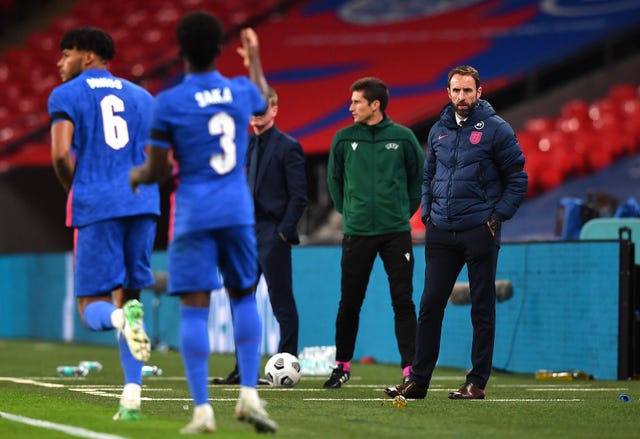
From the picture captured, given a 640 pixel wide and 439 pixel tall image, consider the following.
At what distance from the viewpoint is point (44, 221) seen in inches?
772

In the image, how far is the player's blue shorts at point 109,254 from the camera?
6.58 metres

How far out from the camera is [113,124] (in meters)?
6.73

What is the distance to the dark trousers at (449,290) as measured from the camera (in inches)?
316

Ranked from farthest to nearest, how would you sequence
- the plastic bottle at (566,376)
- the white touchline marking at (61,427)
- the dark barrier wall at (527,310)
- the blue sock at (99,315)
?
the dark barrier wall at (527,310) < the plastic bottle at (566,376) < the blue sock at (99,315) < the white touchline marking at (61,427)

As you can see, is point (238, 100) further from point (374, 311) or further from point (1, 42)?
point (1, 42)

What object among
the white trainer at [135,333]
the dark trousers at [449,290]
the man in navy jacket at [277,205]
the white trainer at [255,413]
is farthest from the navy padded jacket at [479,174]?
the white trainer at [135,333]

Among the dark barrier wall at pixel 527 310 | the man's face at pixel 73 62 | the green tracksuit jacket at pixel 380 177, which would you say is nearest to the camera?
the man's face at pixel 73 62

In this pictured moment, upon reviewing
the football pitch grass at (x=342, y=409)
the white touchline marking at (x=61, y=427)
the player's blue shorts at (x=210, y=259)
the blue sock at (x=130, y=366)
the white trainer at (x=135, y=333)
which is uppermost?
the player's blue shorts at (x=210, y=259)

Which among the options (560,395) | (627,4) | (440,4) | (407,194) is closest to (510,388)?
(560,395)

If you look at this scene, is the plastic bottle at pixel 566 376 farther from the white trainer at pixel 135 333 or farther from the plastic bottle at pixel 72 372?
the white trainer at pixel 135 333

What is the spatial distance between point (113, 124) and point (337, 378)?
10.2ft

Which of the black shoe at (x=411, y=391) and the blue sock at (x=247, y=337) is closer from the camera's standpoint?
the blue sock at (x=247, y=337)

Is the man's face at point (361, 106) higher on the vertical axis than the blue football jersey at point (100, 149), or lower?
higher

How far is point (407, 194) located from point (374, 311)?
4.01m
